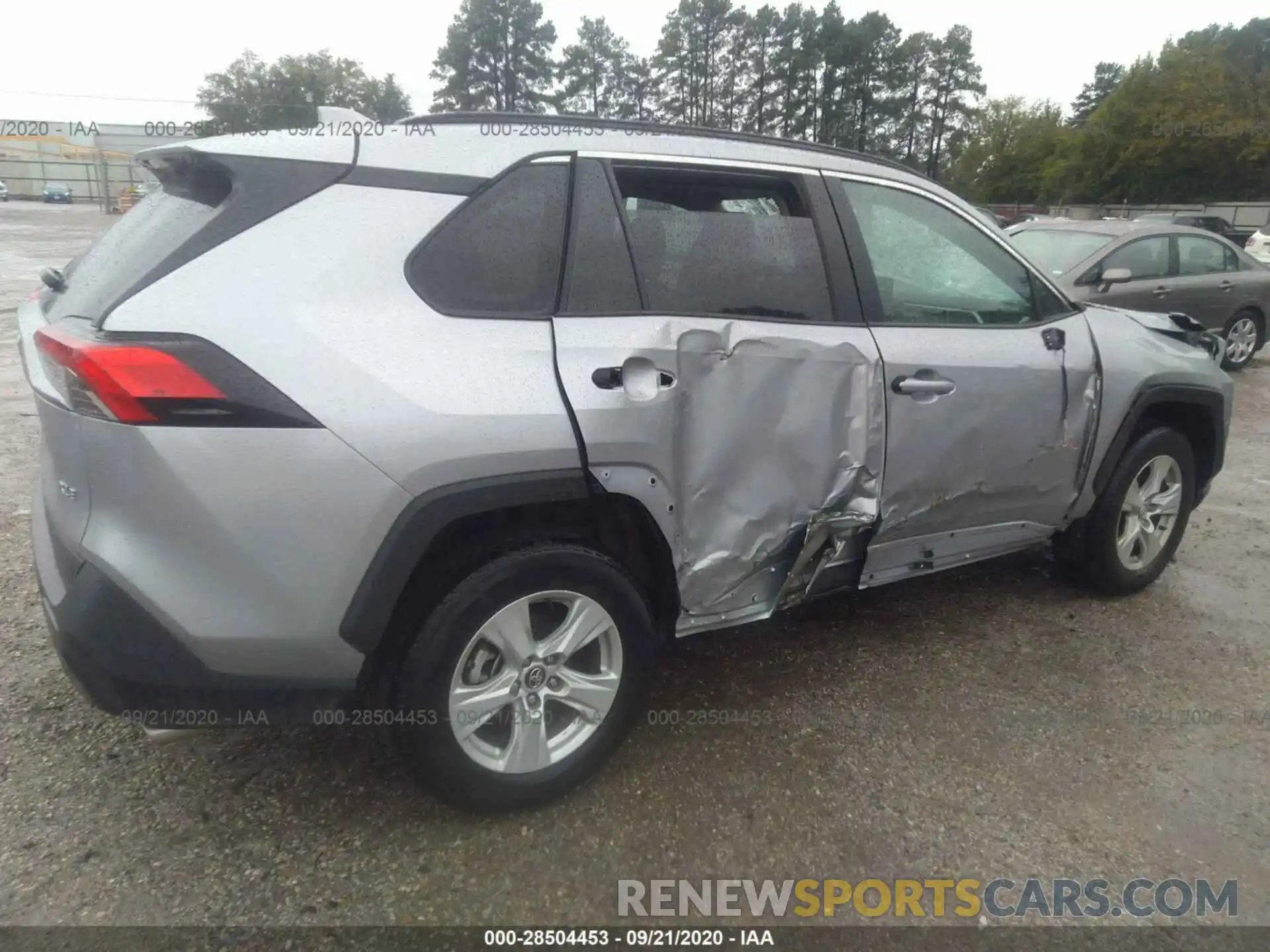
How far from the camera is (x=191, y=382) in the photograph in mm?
1835

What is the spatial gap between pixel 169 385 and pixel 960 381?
239 cm

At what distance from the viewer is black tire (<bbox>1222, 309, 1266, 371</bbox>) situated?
9641 millimetres

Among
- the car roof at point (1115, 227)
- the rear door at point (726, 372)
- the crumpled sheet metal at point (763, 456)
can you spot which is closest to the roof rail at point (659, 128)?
the rear door at point (726, 372)

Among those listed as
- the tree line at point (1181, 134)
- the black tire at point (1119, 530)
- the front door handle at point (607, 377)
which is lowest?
the black tire at point (1119, 530)

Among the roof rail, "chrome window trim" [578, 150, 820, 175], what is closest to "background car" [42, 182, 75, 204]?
the roof rail

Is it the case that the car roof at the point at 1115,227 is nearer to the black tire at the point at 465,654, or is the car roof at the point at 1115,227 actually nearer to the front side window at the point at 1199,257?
the front side window at the point at 1199,257

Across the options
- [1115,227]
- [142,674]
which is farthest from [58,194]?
[142,674]

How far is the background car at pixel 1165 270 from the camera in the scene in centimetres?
813

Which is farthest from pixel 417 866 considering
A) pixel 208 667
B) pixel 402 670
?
pixel 208 667

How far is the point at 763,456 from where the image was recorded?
2.62 m

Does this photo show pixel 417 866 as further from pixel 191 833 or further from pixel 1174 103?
pixel 1174 103

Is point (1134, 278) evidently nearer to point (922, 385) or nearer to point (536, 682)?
point (922, 385)

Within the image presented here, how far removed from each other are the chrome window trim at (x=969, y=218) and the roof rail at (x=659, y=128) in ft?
0.28

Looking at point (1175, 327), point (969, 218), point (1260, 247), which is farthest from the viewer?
point (1260, 247)
